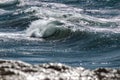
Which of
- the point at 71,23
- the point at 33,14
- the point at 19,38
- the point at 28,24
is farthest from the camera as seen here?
the point at 33,14

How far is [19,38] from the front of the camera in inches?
682

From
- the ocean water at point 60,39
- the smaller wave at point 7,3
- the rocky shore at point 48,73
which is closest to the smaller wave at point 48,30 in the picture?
the ocean water at point 60,39

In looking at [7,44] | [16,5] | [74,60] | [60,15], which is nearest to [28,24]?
[60,15]

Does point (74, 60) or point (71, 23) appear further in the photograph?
point (71, 23)

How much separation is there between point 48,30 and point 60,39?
2.15m

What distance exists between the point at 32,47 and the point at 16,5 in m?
21.7

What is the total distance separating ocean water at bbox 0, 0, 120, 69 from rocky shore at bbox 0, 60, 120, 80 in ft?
24.0

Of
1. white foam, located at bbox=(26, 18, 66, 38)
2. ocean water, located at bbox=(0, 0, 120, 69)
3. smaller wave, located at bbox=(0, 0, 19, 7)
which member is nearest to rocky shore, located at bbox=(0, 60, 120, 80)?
ocean water, located at bbox=(0, 0, 120, 69)

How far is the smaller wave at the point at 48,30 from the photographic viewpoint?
1873 cm

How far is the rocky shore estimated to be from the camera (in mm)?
3154

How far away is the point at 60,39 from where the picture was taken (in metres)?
17.7

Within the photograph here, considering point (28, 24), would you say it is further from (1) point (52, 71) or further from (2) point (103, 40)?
(1) point (52, 71)

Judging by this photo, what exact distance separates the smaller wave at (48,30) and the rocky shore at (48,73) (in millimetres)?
14618

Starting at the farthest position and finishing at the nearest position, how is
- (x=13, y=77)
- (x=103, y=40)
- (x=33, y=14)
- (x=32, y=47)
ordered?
(x=33, y=14) → (x=103, y=40) → (x=32, y=47) → (x=13, y=77)
